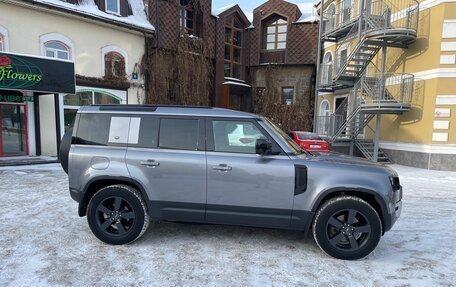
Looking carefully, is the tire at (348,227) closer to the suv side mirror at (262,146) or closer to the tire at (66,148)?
the suv side mirror at (262,146)

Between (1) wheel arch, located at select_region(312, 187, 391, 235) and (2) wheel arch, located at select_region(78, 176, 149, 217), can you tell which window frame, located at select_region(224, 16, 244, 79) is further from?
(1) wheel arch, located at select_region(312, 187, 391, 235)

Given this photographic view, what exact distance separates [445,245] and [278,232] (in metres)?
2.47

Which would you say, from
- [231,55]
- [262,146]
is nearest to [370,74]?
[231,55]

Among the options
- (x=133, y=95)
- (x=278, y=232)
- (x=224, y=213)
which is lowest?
(x=278, y=232)

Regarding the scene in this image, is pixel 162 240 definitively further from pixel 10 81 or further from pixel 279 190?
pixel 10 81

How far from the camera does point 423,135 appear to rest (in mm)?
11789

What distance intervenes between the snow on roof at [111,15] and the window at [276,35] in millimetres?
9458

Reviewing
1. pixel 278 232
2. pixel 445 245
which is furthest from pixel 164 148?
pixel 445 245

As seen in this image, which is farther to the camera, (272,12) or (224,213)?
(272,12)

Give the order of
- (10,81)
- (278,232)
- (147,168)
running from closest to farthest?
(147,168) < (278,232) < (10,81)

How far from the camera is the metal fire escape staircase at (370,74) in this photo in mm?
12016

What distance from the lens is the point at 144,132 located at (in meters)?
4.07

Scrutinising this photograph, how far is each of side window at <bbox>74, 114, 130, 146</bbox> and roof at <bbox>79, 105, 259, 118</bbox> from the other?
10 cm

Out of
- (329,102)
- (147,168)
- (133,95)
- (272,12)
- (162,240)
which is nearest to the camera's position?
(147,168)
